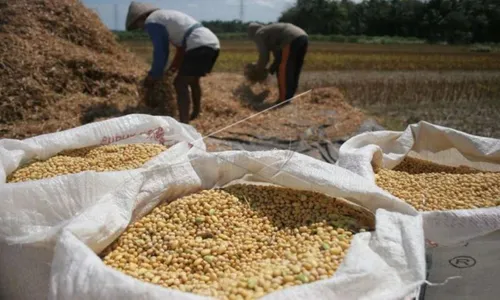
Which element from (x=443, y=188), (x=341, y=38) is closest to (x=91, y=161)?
(x=443, y=188)

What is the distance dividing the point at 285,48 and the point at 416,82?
4.18 m

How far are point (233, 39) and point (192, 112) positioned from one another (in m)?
13.0

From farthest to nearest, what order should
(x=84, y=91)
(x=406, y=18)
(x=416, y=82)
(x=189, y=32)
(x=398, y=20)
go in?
(x=398, y=20), (x=406, y=18), (x=416, y=82), (x=84, y=91), (x=189, y=32)

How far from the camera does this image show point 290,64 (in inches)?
258

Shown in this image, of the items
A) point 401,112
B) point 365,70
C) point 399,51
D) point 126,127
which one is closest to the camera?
point 126,127

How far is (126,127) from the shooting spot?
2.46 m

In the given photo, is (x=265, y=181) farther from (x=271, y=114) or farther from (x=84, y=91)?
(x=84, y=91)

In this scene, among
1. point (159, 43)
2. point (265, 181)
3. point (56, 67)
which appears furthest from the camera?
point (56, 67)

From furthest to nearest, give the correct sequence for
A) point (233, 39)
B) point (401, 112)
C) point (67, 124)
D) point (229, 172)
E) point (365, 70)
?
point (233, 39)
point (365, 70)
point (401, 112)
point (67, 124)
point (229, 172)

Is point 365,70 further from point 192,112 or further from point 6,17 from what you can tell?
point 6,17

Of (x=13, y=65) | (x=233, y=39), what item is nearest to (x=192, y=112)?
(x=13, y=65)

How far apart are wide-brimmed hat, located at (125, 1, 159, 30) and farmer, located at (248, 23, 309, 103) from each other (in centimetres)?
211

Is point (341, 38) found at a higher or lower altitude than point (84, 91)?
A: higher

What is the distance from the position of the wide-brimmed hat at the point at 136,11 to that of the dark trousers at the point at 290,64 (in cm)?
218
